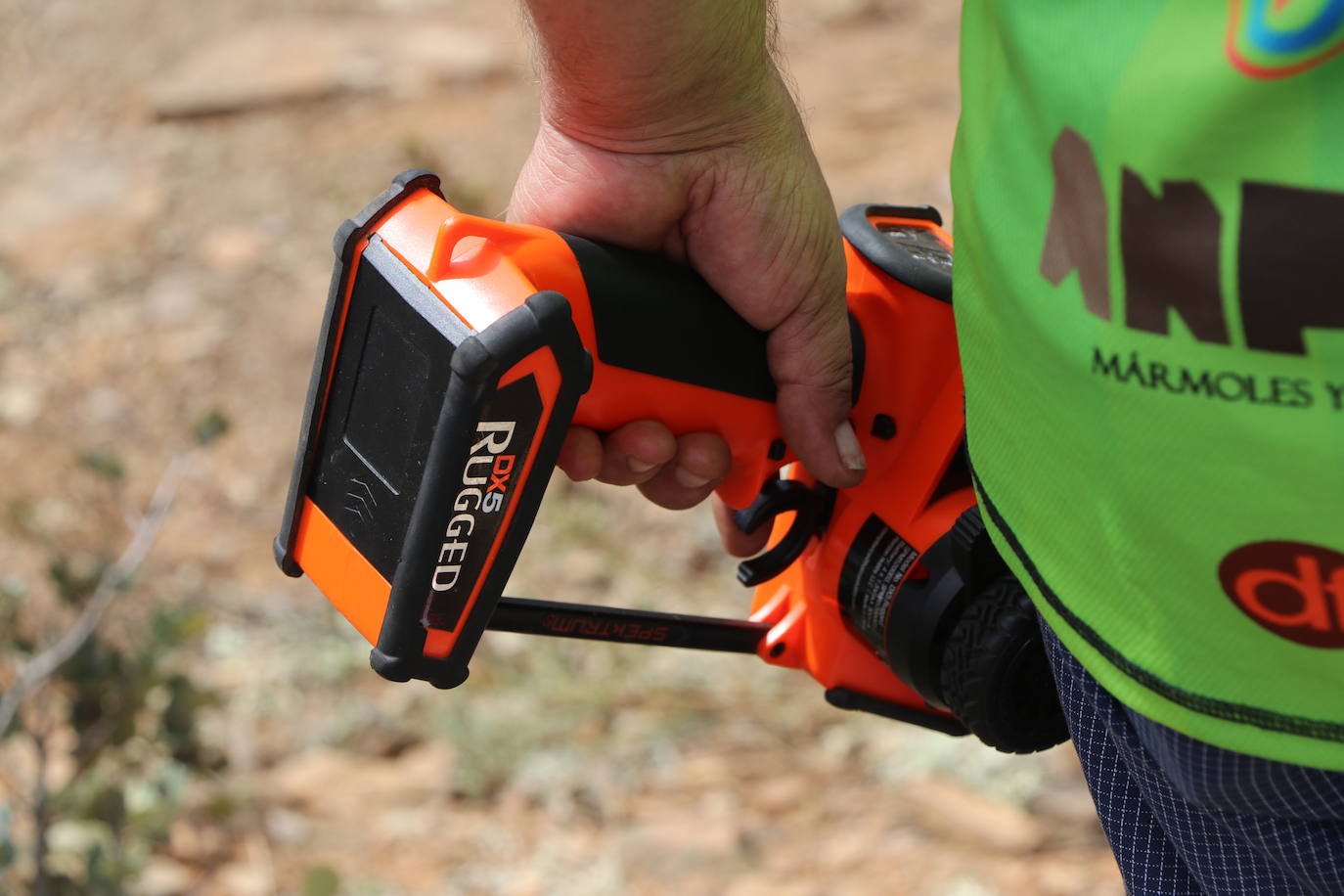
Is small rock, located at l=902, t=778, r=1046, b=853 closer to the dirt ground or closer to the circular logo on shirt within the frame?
the dirt ground

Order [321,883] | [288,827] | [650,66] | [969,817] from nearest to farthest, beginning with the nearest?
[650,66]
[321,883]
[969,817]
[288,827]

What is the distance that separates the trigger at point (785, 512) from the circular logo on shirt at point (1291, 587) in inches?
27.4

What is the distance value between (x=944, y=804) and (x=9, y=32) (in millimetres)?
5630

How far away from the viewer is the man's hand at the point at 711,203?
1219mm

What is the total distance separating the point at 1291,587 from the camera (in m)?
0.75

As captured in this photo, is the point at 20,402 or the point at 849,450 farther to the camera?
the point at 20,402

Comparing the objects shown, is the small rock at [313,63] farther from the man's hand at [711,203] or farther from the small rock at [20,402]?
the man's hand at [711,203]

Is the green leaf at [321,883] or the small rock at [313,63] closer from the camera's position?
the green leaf at [321,883]

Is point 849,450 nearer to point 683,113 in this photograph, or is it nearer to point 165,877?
point 683,113

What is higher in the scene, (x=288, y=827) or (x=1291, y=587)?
(x=1291, y=587)

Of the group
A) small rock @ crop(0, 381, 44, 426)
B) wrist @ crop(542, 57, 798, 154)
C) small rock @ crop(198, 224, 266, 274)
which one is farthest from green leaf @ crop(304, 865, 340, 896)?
small rock @ crop(198, 224, 266, 274)

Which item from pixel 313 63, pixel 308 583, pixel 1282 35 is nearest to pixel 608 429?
pixel 1282 35

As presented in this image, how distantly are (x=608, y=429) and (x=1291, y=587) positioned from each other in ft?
2.32

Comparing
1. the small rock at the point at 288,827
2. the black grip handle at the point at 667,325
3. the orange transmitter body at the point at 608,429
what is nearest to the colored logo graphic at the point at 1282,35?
the orange transmitter body at the point at 608,429
